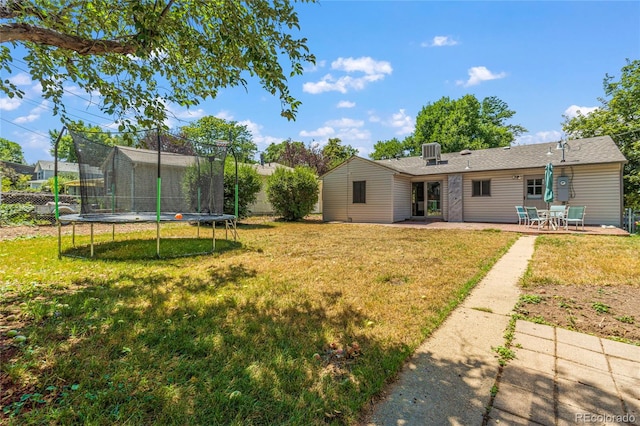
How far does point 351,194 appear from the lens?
15.5 metres

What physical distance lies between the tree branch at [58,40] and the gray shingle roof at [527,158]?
12574 millimetres

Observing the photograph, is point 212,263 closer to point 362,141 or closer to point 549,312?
point 549,312

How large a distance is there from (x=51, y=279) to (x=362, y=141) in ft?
116

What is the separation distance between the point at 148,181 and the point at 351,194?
34.5 feet

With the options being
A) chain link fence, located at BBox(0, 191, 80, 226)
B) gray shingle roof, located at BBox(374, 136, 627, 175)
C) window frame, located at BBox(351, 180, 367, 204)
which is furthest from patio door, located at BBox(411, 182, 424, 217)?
chain link fence, located at BBox(0, 191, 80, 226)

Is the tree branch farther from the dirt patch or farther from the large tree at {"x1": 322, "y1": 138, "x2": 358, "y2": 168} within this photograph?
the large tree at {"x1": 322, "y1": 138, "x2": 358, "y2": 168}

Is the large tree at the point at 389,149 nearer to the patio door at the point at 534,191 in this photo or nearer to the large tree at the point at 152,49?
the patio door at the point at 534,191

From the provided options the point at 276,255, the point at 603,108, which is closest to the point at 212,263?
the point at 276,255

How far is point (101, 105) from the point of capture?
13.8ft

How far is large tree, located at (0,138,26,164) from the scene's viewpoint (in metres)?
44.9

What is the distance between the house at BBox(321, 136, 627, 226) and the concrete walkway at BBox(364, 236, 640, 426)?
11844 mm

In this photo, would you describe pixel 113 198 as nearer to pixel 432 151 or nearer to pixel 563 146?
pixel 432 151

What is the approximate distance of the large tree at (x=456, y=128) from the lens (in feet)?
91.6

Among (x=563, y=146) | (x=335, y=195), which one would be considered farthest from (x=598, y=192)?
(x=335, y=195)
